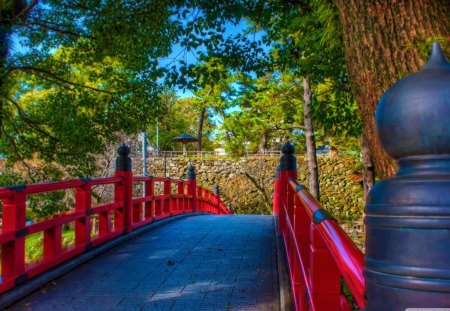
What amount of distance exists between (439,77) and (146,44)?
821 cm

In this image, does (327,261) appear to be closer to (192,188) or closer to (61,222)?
(61,222)

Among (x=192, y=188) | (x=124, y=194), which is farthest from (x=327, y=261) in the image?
(x=192, y=188)

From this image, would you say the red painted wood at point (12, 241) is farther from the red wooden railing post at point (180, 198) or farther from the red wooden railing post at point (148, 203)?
the red wooden railing post at point (180, 198)

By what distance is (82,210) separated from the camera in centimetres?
561

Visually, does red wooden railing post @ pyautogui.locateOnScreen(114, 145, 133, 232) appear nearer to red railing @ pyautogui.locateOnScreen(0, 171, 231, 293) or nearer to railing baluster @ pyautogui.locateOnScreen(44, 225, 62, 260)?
red railing @ pyautogui.locateOnScreen(0, 171, 231, 293)

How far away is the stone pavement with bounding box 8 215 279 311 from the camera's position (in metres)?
3.92

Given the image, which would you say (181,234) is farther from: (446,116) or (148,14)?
(446,116)

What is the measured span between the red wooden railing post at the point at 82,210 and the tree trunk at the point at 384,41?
398cm

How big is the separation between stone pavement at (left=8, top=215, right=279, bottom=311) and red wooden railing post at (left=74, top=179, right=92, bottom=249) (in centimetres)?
39

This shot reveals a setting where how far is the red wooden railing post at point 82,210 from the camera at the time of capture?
5.61 meters

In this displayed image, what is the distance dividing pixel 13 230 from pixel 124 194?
10.3 ft

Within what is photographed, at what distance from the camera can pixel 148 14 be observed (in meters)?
7.67

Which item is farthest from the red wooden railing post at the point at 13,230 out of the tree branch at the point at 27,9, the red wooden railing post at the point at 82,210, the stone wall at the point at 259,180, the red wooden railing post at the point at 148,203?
the stone wall at the point at 259,180

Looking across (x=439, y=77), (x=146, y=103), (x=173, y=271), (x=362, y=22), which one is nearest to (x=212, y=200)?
(x=146, y=103)
